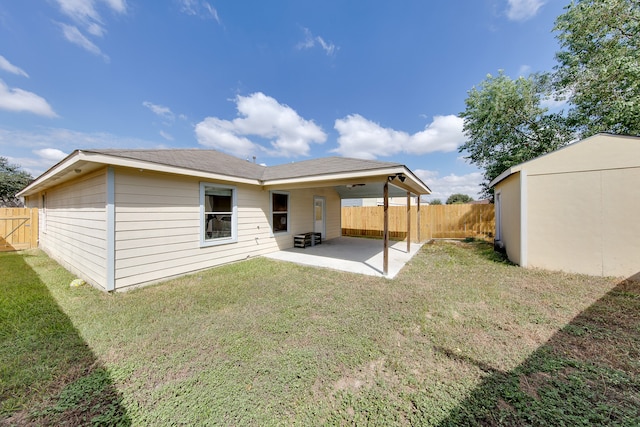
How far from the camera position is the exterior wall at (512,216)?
240 inches

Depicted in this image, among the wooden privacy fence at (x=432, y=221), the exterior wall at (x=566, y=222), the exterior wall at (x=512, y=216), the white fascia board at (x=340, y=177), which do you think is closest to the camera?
the white fascia board at (x=340, y=177)

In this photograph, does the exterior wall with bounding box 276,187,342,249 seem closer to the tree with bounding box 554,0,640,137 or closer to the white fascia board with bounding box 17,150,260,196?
the white fascia board with bounding box 17,150,260,196

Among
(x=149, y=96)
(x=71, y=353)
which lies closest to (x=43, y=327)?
(x=71, y=353)

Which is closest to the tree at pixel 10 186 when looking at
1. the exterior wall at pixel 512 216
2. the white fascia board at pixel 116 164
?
the white fascia board at pixel 116 164

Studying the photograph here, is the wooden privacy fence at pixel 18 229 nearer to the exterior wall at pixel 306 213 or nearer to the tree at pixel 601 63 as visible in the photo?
the exterior wall at pixel 306 213

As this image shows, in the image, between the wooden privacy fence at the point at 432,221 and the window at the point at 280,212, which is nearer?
the window at the point at 280,212

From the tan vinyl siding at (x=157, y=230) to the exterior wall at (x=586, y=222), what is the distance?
27.4ft

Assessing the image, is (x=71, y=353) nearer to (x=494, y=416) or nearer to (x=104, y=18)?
(x=494, y=416)

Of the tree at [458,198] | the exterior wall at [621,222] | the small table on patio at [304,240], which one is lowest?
the small table on patio at [304,240]

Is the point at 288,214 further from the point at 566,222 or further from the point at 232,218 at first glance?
the point at 566,222

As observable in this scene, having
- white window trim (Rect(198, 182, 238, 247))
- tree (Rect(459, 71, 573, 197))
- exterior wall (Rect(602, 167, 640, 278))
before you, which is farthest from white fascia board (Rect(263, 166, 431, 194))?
tree (Rect(459, 71, 573, 197))

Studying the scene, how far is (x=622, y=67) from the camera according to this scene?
743 centimetres

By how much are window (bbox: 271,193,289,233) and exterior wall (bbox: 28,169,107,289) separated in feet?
14.2

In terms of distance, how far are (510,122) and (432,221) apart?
21.9ft
